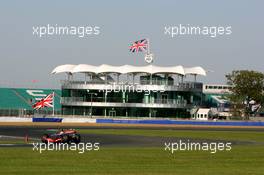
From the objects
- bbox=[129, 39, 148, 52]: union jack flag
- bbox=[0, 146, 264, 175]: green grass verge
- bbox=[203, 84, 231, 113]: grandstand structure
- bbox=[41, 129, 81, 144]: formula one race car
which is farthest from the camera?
bbox=[203, 84, 231, 113]: grandstand structure

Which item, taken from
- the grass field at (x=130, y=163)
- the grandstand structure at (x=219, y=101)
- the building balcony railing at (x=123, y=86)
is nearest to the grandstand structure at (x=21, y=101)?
the building balcony railing at (x=123, y=86)

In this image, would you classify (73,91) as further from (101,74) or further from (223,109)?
(223,109)

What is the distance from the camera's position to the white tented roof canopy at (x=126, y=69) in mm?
126625

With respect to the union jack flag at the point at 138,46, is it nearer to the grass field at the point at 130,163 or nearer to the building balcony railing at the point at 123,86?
the building balcony railing at the point at 123,86

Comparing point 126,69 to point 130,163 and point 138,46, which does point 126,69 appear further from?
point 130,163

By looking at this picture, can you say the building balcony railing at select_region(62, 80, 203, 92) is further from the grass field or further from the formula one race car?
the grass field

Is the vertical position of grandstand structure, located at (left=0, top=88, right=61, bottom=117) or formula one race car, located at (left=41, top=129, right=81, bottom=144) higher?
grandstand structure, located at (left=0, top=88, right=61, bottom=117)

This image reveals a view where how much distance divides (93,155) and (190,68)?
9440 cm

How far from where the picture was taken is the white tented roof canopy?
126625mm

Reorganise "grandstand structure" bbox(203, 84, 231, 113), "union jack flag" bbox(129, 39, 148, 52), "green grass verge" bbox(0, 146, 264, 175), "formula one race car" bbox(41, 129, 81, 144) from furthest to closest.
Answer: "grandstand structure" bbox(203, 84, 231, 113), "union jack flag" bbox(129, 39, 148, 52), "formula one race car" bbox(41, 129, 81, 144), "green grass verge" bbox(0, 146, 264, 175)

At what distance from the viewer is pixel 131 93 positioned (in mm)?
128250

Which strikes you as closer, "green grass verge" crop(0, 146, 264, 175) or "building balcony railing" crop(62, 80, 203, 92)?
"green grass verge" crop(0, 146, 264, 175)

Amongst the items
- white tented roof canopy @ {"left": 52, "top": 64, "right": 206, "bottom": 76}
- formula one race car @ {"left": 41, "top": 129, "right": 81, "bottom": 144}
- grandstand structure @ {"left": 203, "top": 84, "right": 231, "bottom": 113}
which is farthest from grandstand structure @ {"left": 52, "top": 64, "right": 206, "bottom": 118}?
formula one race car @ {"left": 41, "top": 129, "right": 81, "bottom": 144}

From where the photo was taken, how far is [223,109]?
15488 cm
